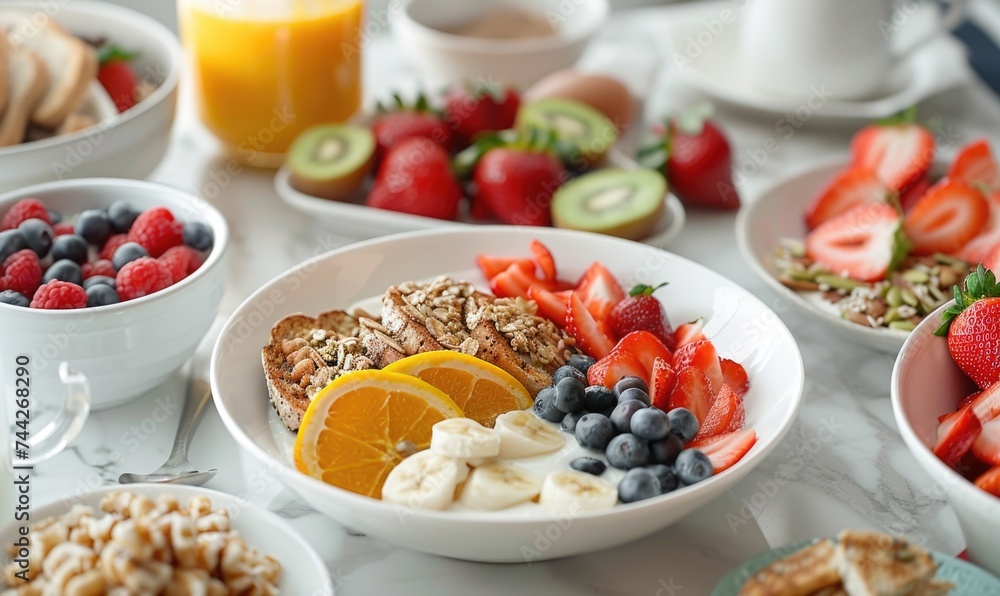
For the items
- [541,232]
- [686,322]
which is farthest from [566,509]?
[541,232]

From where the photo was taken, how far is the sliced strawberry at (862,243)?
1454 millimetres

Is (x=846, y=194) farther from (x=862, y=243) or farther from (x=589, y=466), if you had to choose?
(x=589, y=466)

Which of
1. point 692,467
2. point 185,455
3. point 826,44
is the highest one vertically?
point 826,44

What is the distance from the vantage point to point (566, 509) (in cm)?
93

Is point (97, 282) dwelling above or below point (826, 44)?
below

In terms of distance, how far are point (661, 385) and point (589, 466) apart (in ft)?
0.54

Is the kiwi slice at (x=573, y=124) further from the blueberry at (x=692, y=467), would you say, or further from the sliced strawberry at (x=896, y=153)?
the blueberry at (x=692, y=467)

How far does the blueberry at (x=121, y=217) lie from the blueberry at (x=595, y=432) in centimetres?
71

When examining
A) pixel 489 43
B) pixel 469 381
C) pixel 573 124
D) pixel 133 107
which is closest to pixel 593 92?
pixel 573 124

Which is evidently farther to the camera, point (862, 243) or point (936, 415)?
point (862, 243)

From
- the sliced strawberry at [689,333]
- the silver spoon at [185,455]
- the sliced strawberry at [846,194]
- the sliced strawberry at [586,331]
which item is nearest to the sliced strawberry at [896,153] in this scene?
the sliced strawberry at [846,194]

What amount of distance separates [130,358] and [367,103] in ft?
3.56

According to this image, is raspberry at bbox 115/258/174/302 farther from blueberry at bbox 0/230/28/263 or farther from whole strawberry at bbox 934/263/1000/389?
whole strawberry at bbox 934/263/1000/389

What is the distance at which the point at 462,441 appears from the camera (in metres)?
0.98
